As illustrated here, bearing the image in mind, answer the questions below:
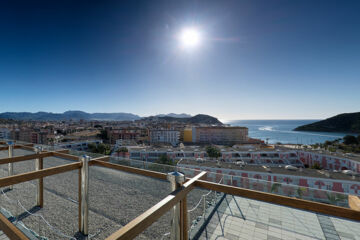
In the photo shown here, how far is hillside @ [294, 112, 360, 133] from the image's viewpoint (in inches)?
2230

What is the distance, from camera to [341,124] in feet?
207

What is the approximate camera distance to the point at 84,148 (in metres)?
26.0

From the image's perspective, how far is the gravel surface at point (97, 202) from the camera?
2.04 metres

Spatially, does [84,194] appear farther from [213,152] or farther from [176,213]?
[213,152]


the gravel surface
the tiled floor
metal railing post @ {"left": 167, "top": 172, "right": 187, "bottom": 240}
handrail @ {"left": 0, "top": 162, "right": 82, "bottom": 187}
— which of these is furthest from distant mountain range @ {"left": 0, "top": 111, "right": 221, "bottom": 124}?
metal railing post @ {"left": 167, "top": 172, "right": 187, "bottom": 240}

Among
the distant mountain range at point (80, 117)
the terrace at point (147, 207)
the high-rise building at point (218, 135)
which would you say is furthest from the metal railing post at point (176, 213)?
the distant mountain range at point (80, 117)

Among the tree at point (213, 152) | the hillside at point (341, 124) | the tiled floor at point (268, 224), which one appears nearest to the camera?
the tiled floor at point (268, 224)

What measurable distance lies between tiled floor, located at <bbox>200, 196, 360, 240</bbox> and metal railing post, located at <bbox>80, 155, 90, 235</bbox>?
1.38 metres

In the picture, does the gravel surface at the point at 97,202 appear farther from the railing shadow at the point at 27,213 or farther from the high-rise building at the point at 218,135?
the high-rise building at the point at 218,135

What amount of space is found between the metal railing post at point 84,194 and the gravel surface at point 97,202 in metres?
0.08

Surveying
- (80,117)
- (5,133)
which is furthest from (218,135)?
(80,117)

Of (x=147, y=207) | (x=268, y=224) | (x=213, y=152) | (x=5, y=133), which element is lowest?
(x=213, y=152)

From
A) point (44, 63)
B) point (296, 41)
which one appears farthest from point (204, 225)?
point (44, 63)

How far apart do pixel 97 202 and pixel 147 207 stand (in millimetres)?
848
